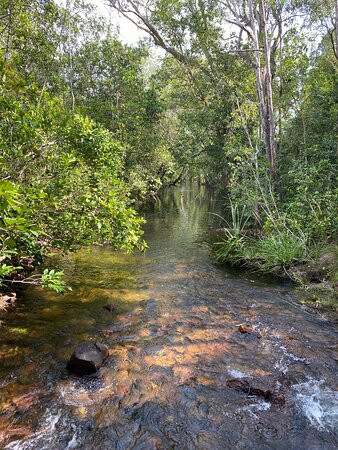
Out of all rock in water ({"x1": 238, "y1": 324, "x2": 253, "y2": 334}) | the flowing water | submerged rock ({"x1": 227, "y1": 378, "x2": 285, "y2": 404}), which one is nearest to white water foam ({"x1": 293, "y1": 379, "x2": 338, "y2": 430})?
the flowing water

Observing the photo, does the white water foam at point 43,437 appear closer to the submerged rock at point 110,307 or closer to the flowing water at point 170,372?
the flowing water at point 170,372

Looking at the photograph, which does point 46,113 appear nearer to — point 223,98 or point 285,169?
point 285,169

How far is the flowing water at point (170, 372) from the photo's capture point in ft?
12.3

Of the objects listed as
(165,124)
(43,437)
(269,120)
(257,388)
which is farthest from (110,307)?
(165,124)

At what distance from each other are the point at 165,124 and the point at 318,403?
22726 mm

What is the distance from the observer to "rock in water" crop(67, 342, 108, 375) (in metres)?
4.77

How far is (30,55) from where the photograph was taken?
845 cm

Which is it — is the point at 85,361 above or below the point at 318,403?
below

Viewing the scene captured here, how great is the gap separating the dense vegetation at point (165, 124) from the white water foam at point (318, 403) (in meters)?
3.69

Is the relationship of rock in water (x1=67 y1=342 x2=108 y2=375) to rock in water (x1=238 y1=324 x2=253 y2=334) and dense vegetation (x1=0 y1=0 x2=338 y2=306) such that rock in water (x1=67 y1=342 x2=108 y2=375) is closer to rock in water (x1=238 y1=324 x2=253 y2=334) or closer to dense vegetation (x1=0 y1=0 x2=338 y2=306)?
dense vegetation (x1=0 y1=0 x2=338 y2=306)

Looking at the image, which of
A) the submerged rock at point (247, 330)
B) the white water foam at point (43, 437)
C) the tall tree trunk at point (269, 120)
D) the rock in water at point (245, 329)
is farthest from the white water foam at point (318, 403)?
the tall tree trunk at point (269, 120)

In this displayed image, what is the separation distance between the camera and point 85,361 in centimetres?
478

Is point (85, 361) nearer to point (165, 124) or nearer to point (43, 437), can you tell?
point (43, 437)

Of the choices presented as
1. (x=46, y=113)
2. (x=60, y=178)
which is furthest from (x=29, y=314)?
(x=46, y=113)
